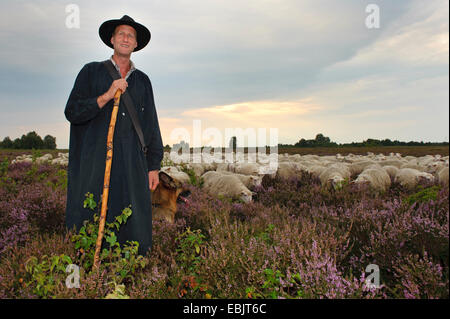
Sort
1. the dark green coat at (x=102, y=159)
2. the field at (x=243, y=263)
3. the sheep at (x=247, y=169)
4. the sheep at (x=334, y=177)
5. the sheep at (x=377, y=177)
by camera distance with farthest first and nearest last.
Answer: the sheep at (x=247, y=169)
the sheep at (x=377, y=177)
the sheep at (x=334, y=177)
the dark green coat at (x=102, y=159)
the field at (x=243, y=263)

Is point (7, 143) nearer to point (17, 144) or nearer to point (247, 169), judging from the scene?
point (17, 144)

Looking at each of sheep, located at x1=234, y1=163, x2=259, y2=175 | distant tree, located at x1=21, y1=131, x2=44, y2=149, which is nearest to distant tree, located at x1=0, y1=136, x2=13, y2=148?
distant tree, located at x1=21, y1=131, x2=44, y2=149

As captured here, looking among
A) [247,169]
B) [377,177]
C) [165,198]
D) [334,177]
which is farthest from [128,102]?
[247,169]

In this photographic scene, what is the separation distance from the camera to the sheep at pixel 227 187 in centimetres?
797

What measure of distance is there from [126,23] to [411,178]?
987cm

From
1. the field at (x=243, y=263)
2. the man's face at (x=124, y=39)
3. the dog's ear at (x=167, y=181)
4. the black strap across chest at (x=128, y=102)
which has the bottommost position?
the field at (x=243, y=263)

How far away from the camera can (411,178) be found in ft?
32.2

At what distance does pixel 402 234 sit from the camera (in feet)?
10.8

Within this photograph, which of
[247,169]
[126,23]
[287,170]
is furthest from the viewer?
[247,169]

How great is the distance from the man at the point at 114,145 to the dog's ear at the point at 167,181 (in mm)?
1839

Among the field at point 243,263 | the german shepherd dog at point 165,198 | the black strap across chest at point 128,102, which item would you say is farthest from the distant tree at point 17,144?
the black strap across chest at point 128,102

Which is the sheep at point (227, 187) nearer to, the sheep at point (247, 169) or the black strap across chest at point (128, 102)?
the sheep at point (247, 169)

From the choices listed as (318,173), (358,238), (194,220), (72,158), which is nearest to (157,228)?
(194,220)
